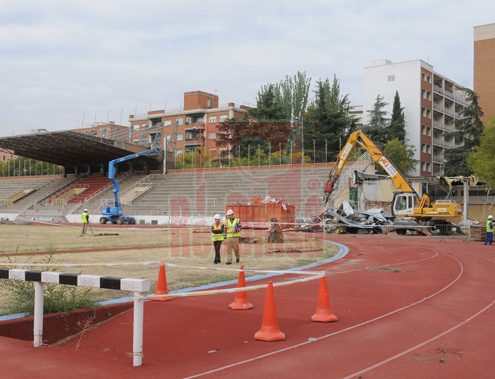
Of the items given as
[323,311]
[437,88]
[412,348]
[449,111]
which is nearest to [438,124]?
[449,111]

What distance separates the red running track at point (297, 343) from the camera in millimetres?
6500

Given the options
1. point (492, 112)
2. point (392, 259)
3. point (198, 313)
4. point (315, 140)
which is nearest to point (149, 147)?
point (315, 140)

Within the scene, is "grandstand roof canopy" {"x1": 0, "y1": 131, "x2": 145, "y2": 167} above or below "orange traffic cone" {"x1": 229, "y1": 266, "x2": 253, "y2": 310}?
above

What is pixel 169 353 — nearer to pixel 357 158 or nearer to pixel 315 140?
pixel 357 158

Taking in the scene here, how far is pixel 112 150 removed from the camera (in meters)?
67.9

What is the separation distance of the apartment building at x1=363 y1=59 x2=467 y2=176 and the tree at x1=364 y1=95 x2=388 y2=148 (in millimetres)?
2017

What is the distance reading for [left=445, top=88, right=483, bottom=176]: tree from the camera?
73.9 m

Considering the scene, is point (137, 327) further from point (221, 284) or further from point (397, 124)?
point (397, 124)

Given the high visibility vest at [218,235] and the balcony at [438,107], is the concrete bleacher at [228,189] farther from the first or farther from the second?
the balcony at [438,107]

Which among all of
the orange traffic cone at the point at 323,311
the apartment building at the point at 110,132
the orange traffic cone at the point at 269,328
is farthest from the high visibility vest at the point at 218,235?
the apartment building at the point at 110,132

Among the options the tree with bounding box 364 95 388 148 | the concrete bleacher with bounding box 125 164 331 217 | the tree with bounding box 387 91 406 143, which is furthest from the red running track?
the tree with bounding box 364 95 388 148

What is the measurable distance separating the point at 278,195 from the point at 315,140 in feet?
62.7

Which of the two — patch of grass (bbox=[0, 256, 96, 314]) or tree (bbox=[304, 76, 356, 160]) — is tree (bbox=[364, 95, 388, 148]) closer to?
tree (bbox=[304, 76, 356, 160])

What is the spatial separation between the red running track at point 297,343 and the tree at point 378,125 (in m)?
69.4
